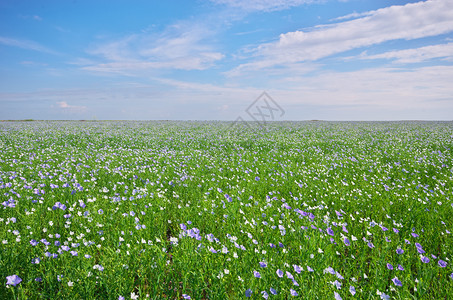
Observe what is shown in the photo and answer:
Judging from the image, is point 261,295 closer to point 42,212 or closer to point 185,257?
point 185,257

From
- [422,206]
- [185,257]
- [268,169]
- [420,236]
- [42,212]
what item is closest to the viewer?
[185,257]

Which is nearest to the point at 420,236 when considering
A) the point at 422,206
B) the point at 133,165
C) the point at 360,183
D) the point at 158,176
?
the point at 422,206

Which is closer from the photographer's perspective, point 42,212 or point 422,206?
point 42,212

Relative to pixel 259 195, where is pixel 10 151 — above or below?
above

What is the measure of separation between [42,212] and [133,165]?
11.8ft

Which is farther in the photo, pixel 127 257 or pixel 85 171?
pixel 85 171

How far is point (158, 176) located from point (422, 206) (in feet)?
18.0

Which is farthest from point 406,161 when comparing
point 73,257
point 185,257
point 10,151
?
point 10,151

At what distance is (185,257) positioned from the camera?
8.61ft

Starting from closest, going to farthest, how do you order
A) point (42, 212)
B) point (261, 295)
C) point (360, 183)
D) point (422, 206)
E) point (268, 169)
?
point (261, 295), point (42, 212), point (422, 206), point (360, 183), point (268, 169)

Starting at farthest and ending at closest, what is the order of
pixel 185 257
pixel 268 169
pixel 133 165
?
1. pixel 133 165
2. pixel 268 169
3. pixel 185 257

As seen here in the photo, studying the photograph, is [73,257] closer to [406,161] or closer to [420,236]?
[420,236]

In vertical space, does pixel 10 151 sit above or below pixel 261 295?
above

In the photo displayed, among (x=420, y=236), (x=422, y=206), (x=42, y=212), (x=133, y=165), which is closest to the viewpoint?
(x=420, y=236)
